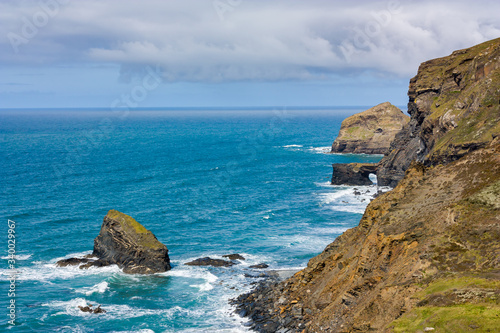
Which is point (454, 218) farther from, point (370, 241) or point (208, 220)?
point (208, 220)

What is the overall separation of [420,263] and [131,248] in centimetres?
3984

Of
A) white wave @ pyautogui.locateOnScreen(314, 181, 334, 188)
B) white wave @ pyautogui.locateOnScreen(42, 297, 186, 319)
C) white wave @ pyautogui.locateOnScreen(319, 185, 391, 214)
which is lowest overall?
white wave @ pyautogui.locateOnScreen(42, 297, 186, 319)

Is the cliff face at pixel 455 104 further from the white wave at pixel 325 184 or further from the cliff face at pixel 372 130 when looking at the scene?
the cliff face at pixel 372 130

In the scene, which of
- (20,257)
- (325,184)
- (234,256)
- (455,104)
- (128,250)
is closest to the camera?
(128,250)

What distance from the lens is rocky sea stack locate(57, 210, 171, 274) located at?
61.2 meters

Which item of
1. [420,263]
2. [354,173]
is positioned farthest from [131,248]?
[354,173]

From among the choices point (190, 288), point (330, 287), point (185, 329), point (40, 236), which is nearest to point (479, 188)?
point (330, 287)

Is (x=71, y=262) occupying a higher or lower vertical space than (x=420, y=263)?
lower

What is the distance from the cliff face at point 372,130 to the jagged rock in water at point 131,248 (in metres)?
126

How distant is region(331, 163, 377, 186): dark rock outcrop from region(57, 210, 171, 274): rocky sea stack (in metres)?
64.9

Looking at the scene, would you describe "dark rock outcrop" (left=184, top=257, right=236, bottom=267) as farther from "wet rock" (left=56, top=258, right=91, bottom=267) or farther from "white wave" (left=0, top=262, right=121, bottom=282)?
"wet rock" (left=56, top=258, right=91, bottom=267)

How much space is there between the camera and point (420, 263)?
33.9 metres

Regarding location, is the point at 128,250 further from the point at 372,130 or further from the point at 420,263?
the point at 372,130

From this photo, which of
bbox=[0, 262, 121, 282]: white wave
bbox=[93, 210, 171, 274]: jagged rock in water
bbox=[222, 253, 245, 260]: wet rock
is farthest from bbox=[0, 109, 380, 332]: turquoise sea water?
bbox=[93, 210, 171, 274]: jagged rock in water
